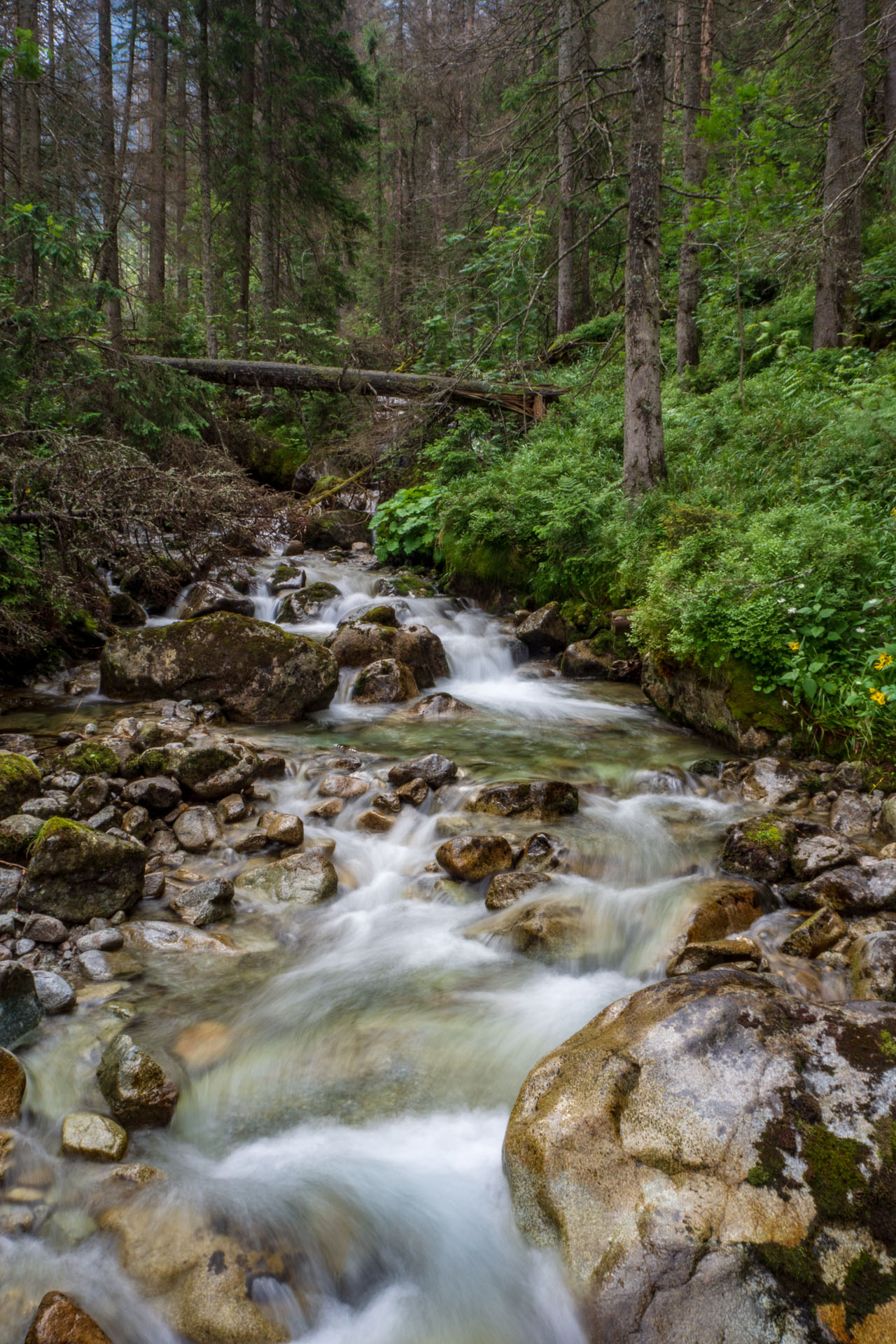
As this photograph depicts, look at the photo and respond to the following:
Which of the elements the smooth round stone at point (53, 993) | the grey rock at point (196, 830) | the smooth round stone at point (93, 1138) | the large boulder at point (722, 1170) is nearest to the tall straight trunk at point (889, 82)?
the grey rock at point (196, 830)

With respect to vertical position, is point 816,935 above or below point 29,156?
below

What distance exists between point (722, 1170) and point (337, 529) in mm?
13416

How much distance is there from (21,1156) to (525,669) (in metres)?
7.68

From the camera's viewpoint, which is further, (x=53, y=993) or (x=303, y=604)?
(x=303, y=604)

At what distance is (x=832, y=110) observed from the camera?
35.8 feet

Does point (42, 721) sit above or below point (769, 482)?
below

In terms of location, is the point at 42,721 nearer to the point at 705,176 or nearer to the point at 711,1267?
the point at 711,1267

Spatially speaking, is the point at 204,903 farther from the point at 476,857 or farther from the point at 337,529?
the point at 337,529

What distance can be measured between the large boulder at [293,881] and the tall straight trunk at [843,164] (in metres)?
10.8

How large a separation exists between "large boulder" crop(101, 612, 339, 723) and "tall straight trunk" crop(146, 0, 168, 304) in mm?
12176

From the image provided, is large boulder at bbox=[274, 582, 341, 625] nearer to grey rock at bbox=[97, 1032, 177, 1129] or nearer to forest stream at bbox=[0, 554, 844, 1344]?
forest stream at bbox=[0, 554, 844, 1344]

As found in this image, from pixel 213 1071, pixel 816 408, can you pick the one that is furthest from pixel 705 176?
pixel 213 1071

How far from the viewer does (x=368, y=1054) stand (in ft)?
12.6

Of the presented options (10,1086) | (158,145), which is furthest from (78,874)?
(158,145)
